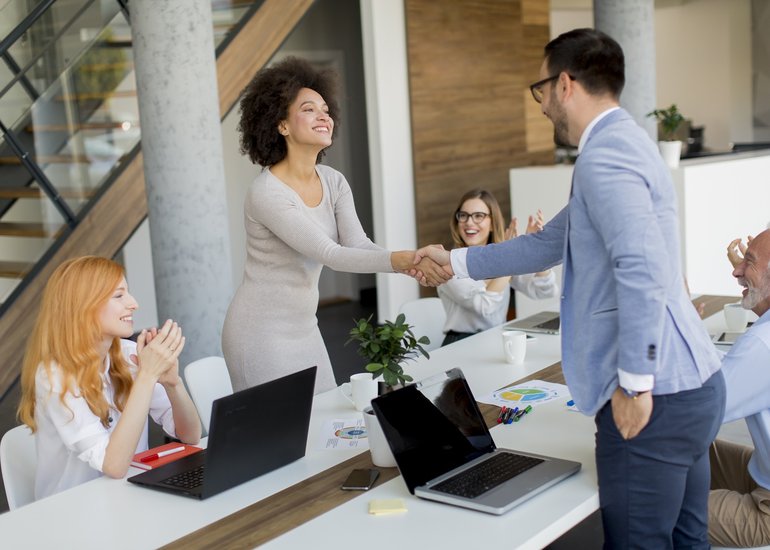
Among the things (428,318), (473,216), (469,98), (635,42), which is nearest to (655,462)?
(428,318)

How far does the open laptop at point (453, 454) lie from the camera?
2.07 meters

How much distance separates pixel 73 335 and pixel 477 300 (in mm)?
2012

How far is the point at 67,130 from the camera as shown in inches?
212

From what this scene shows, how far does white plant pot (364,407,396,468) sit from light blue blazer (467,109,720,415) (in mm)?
486

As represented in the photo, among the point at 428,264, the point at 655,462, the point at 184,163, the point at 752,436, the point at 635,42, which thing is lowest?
the point at 752,436

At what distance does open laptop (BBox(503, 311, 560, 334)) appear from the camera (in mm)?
3760

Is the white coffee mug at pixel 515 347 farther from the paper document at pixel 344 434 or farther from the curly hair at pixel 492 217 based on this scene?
the curly hair at pixel 492 217

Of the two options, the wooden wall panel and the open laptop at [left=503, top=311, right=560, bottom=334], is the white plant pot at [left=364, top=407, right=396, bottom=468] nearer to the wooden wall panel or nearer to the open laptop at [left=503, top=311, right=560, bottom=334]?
the open laptop at [left=503, top=311, right=560, bottom=334]

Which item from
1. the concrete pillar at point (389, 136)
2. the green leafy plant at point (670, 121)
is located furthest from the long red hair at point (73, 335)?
the green leafy plant at point (670, 121)

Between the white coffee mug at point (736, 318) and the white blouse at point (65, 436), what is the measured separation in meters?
2.21

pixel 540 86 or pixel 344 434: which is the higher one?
pixel 540 86

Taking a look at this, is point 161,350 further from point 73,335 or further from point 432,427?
point 432,427

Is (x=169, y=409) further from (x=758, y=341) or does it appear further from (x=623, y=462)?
(x=758, y=341)

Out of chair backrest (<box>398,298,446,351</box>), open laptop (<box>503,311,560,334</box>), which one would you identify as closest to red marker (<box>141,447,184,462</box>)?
open laptop (<box>503,311,560,334</box>)
